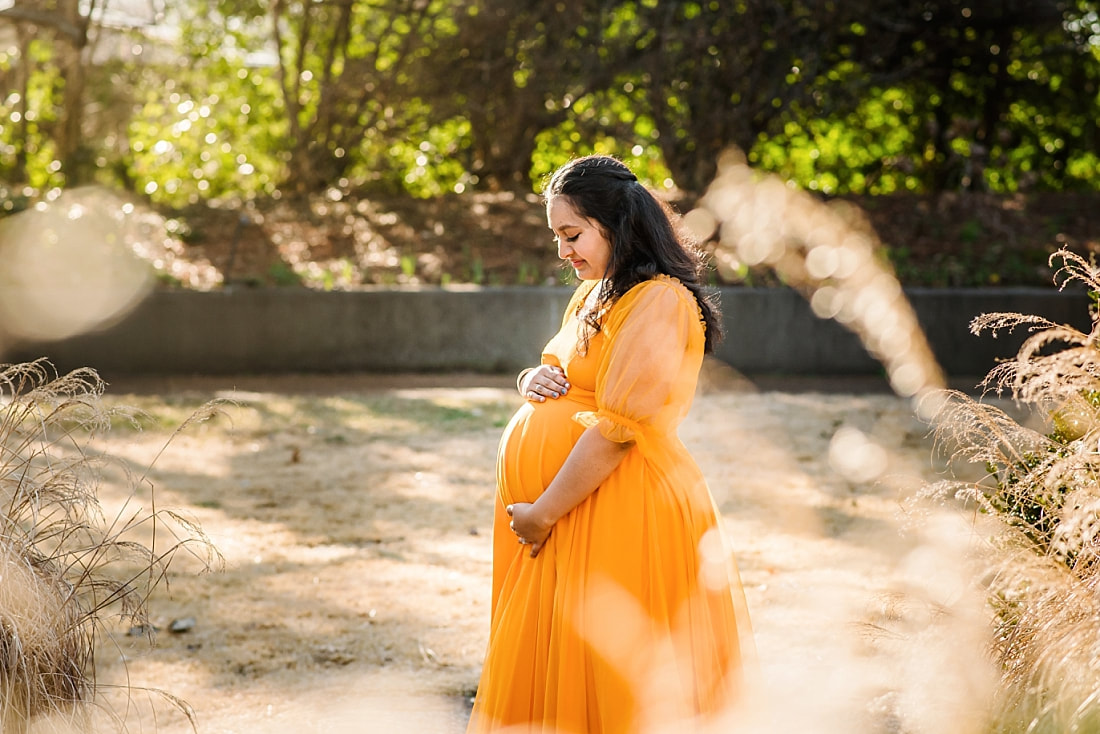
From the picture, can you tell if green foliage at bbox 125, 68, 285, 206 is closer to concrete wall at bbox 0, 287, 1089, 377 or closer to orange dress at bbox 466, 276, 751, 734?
concrete wall at bbox 0, 287, 1089, 377

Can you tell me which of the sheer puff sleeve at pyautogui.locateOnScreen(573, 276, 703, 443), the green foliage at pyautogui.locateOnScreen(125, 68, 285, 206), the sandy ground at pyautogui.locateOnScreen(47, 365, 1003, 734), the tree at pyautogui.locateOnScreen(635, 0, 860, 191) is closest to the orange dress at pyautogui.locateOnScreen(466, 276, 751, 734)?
the sheer puff sleeve at pyautogui.locateOnScreen(573, 276, 703, 443)

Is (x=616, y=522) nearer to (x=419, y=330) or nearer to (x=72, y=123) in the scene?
(x=419, y=330)

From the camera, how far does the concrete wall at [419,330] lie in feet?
35.3

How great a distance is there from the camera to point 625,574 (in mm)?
2723

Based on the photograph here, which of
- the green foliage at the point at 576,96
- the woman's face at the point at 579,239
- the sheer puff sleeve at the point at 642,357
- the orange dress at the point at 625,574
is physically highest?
the green foliage at the point at 576,96

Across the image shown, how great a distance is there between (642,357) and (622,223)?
0.35 m

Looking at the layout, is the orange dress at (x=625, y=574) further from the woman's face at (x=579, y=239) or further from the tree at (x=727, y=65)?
the tree at (x=727, y=65)

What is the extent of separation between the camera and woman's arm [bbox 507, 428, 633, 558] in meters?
2.68

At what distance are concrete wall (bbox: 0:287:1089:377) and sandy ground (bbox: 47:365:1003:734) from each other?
1.45 m

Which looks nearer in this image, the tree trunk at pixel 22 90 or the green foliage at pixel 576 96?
the green foliage at pixel 576 96

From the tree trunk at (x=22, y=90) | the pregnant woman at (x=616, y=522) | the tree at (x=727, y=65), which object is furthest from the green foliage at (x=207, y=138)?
the pregnant woman at (x=616, y=522)

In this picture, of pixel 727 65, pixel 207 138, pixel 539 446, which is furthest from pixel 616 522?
pixel 207 138

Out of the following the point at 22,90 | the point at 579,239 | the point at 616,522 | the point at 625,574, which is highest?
the point at 22,90

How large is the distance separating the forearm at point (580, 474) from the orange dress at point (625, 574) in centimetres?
4
